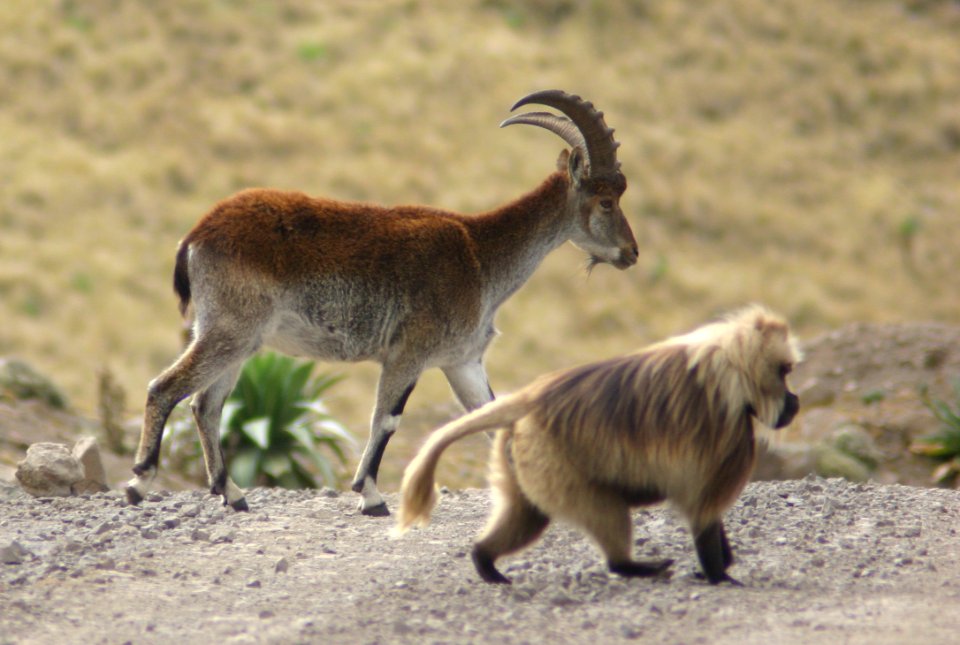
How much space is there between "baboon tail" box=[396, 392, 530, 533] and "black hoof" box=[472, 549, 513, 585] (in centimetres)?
28

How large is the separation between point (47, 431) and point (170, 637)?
642cm

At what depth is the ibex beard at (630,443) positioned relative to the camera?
5.04 meters

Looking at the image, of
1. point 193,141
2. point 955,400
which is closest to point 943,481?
point 955,400

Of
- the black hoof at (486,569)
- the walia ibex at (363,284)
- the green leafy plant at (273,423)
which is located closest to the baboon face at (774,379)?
the black hoof at (486,569)

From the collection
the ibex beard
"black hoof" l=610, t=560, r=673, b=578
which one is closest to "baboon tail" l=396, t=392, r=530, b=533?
the ibex beard

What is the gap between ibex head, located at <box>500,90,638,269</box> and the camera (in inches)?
296

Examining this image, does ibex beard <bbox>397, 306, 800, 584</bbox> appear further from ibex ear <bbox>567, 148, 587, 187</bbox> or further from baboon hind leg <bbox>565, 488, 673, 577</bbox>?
ibex ear <bbox>567, 148, 587, 187</bbox>

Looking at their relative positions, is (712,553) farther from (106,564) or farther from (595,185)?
(595,185)

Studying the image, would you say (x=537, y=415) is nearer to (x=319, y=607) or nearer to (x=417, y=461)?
(x=417, y=461)

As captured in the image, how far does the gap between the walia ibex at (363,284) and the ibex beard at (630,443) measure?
75.3 inches

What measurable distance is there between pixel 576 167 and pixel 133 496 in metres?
3.28

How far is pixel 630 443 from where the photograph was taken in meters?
5.07

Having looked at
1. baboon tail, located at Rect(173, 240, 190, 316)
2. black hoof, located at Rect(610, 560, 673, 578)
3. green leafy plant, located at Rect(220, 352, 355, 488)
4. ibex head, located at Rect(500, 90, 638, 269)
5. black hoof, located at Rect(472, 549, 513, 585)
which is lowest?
green leafy plant, located at Rect(220, 352, 355, 488)

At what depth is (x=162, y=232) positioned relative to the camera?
58.1 feet
